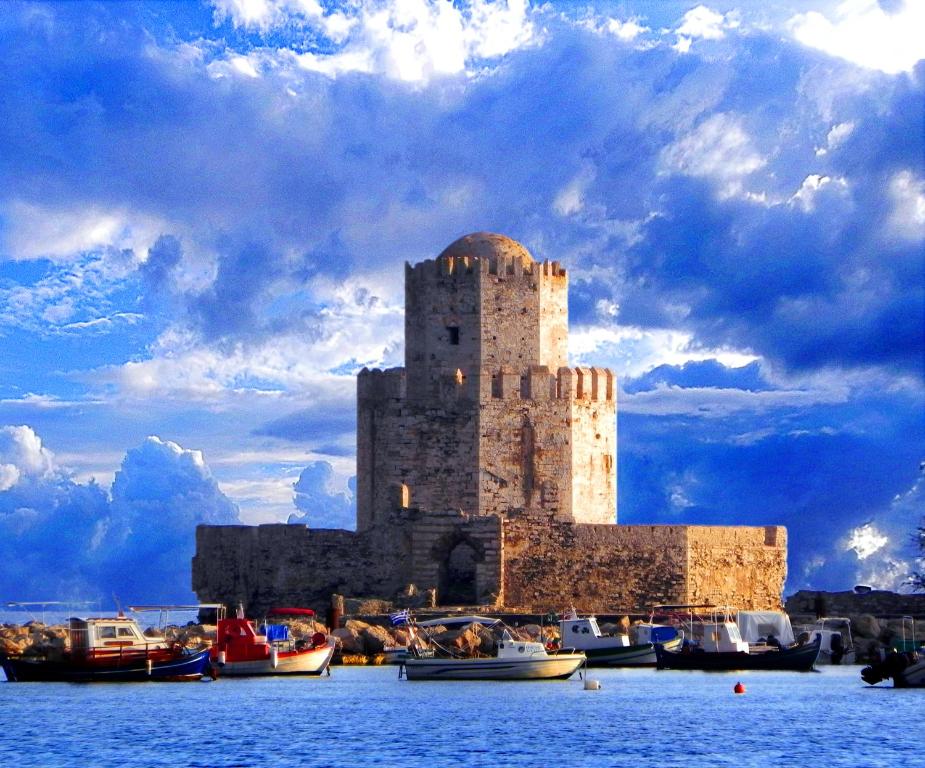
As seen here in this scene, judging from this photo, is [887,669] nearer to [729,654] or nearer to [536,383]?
[729,654]

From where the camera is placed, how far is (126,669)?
52.0 m

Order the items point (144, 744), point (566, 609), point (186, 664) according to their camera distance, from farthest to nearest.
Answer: point (566, 609), point (186, 664), point (144, 744)

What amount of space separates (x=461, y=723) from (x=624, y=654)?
14413mm

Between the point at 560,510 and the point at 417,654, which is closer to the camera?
the point at 417,654

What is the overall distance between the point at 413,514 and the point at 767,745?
69.9 ft

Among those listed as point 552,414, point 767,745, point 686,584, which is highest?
point 552,414

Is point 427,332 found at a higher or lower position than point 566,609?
higher

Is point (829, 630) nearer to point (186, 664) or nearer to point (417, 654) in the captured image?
point (417, 654)

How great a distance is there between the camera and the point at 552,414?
62156 millimetres

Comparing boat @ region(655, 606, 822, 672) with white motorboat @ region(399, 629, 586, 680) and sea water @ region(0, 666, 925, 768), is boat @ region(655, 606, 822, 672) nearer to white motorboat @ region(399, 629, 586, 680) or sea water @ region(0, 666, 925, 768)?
sea water @ region(0, 666, 925, 768)

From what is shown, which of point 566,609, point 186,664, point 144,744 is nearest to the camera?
point 144,744

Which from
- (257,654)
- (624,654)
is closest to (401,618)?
(257,654)

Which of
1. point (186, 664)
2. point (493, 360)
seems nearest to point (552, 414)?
point (493, 360)

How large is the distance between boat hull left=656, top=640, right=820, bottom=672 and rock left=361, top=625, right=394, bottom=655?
6.58 metres
